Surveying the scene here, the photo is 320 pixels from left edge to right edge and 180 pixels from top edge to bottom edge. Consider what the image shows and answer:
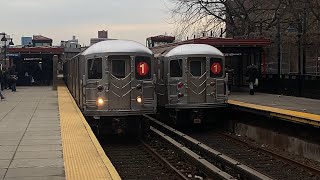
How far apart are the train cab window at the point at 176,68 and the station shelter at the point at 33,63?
2506cm

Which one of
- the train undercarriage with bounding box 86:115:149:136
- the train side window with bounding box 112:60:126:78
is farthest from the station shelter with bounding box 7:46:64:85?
the train side window with bounding box 112:60:126:78

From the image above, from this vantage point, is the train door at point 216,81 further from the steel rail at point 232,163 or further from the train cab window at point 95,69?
the train cab window at point 95,69

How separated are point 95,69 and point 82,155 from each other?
6.33 m

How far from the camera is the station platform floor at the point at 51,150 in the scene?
755 cm

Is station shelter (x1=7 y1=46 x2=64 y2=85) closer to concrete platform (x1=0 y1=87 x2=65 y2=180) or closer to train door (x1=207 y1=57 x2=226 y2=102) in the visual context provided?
concrete platform (x1=0 y1=87 x2=65 y2=180)

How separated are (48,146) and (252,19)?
29.6 meters

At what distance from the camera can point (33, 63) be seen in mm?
46875

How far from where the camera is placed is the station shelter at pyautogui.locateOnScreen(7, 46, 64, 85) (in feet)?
135

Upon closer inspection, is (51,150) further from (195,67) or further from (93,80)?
(195,67)

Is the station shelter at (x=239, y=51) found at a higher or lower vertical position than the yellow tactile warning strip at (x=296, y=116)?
higher

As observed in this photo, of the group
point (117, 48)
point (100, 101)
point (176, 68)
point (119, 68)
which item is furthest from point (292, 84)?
point (100, 101)

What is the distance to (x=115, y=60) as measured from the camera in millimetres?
15109

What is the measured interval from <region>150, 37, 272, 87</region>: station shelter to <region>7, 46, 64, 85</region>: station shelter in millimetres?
16763

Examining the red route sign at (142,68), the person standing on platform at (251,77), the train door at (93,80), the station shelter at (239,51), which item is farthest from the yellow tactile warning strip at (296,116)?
the person standing on platform at (251,77)
